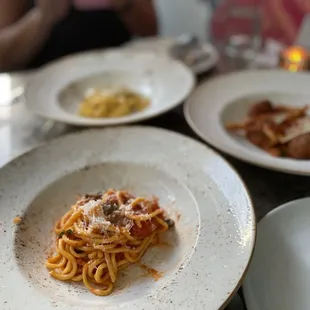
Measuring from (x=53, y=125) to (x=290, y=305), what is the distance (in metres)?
0.94

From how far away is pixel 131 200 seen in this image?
1.08 meters

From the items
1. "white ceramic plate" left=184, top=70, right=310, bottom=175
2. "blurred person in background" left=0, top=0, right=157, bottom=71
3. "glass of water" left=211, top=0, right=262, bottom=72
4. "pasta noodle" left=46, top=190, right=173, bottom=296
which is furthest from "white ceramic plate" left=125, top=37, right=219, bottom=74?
"pasta noodle" left=46, top=190, right=173, bottom=296

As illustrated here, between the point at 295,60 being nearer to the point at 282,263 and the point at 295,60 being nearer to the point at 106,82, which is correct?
the point at 106,82

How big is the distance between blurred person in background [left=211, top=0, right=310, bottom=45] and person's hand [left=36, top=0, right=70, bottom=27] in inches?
29.8

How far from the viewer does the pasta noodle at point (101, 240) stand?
960 millimetres

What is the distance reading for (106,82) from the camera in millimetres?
1783

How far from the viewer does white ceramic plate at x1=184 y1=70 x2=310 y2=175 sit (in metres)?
1.33

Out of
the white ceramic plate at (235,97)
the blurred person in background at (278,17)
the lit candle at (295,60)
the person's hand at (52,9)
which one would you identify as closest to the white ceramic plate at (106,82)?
the white ceramic plate at (235,97)

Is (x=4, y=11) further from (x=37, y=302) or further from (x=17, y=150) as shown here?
(x=37, y=302)

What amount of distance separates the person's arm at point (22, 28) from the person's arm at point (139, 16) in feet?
0.96

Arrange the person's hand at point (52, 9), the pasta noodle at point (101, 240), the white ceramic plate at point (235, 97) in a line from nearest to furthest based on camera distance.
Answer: the pasta noodle at point (101, 240), the white ceramic plate at point (235, 97), the person's hand at point (52, 9)

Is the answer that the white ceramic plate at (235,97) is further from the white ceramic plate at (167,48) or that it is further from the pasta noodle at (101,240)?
the pasta noodle at (101,240)

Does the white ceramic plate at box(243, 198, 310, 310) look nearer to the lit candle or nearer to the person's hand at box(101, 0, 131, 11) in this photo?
the lit candle

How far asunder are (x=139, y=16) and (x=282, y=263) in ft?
5.72
